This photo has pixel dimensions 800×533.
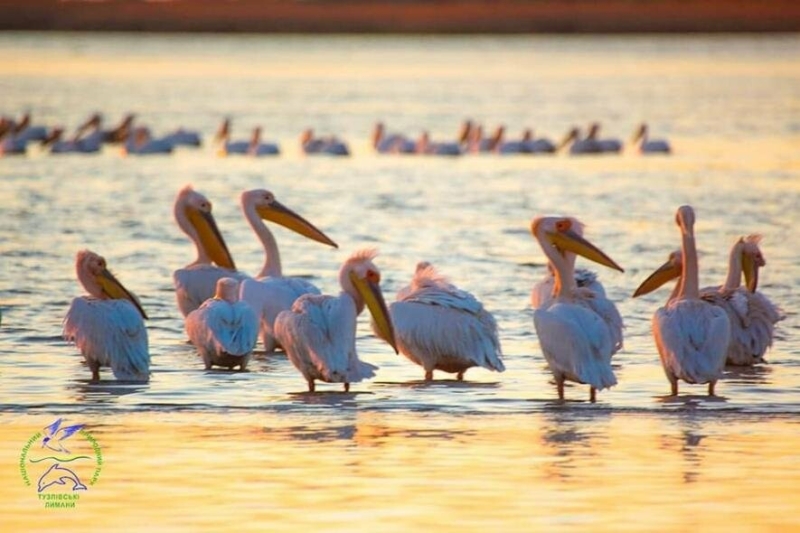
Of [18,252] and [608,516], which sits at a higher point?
[18,252]

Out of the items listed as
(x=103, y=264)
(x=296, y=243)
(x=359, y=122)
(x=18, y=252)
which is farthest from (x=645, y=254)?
(x=359, y=122)

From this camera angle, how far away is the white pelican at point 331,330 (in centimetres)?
858

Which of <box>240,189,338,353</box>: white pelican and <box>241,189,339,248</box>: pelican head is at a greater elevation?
<box>241,189,339,248</box>: pelican head

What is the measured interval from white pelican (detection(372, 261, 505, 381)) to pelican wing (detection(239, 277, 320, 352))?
63 centimetres

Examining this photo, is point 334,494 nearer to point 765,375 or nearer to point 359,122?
point 765,375

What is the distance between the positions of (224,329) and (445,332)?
37.9 inches

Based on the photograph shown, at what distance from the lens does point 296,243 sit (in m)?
15.3

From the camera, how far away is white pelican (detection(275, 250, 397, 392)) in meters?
8.58

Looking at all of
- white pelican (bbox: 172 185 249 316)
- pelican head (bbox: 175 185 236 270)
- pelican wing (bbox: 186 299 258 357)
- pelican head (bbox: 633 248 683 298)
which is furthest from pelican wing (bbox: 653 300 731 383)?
pelican head (bbox: 175 185 236 270)

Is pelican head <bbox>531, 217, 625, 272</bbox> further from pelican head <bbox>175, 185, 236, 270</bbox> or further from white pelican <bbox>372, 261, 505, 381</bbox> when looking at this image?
pelican head <bbox>175, 185, 236, 270</bbox>

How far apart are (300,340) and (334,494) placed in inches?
79.1

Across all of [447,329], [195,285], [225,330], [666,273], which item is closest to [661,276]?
[666,273]

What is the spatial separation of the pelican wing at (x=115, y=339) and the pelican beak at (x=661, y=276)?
2485 mm

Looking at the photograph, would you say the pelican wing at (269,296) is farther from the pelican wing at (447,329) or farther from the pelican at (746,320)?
the pelican at (746,320)
